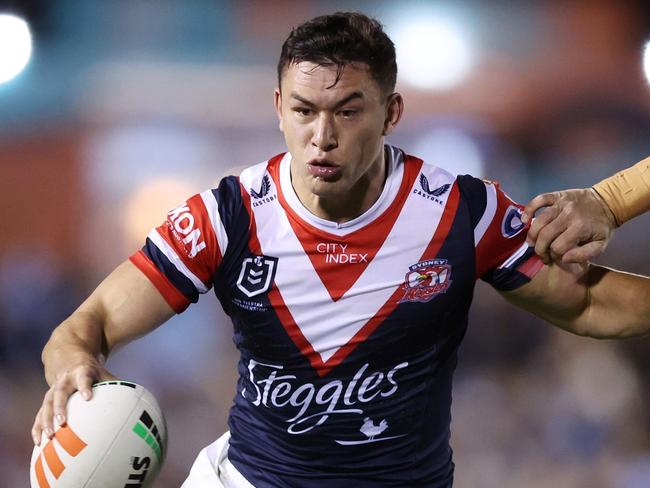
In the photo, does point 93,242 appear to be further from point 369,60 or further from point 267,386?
point 369,60

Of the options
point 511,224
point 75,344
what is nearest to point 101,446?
point 75,344

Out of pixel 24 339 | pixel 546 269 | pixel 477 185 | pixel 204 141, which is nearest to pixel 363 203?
pixel 477 185

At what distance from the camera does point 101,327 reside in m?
2.34

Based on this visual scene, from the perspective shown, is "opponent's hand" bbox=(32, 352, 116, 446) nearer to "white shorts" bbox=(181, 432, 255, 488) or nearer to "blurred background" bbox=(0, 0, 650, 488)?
"white shorts" bbox=(181, 432, 255, 488)

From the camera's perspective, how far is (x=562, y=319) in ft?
8.18

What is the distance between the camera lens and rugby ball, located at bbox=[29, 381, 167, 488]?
201cm

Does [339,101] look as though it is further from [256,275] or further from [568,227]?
[568,227]

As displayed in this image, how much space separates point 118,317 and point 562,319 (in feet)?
3.91

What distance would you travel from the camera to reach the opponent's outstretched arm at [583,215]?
7.57ft

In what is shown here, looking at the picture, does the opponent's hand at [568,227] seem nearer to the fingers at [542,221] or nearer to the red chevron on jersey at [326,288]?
the fingers at [542,221]

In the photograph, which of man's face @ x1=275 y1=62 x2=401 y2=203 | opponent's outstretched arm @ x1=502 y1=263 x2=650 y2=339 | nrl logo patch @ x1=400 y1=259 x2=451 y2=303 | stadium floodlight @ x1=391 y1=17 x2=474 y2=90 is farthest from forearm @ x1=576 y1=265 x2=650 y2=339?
stadium floodlight @ x1=391 y1=17 x2=474 y2=90

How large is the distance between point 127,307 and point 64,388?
1.20ft

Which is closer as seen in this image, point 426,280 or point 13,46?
point 426,280

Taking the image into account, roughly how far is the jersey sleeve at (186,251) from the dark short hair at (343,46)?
429 mm
